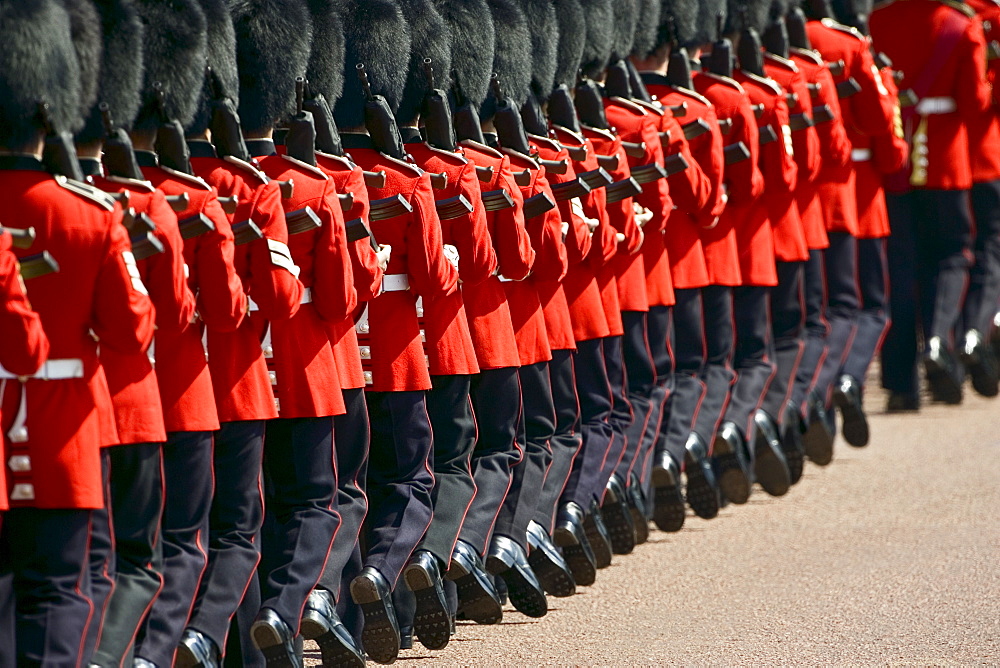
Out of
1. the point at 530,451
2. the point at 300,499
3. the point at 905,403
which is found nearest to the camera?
the point at 300,499

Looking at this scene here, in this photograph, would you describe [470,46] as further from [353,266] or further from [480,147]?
[353,266]

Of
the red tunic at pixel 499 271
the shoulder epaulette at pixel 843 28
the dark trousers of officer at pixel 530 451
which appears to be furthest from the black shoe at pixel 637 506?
the shoulder epaulette at pixel 843 28

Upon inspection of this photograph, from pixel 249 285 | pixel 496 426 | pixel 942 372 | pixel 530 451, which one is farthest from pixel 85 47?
pixel 942 372

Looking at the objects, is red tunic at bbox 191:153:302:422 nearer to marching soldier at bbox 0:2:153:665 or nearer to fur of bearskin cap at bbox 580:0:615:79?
marching soldier at bbox 0:2:153:665

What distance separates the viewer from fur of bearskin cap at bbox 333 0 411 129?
5.10m

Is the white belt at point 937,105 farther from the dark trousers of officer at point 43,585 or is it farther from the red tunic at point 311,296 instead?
the dark trousers of officer at point 43,585

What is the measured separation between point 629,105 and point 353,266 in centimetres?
195

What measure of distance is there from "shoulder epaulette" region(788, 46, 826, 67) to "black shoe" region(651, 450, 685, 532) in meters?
Answer: 1.83

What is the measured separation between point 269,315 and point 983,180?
5.53m

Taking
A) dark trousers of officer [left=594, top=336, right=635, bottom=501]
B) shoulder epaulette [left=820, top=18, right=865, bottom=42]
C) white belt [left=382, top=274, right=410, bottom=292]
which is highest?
white belt [left=382, top=274, right=410, bottom=292]

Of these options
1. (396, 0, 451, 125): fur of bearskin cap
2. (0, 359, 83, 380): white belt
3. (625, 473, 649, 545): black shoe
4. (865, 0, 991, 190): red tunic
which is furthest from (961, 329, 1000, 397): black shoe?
(0, 359, 83, 380): white belt

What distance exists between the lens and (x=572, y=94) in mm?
6340

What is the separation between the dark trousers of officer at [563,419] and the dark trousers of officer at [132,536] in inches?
77.6

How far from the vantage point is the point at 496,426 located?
18.1 feet
